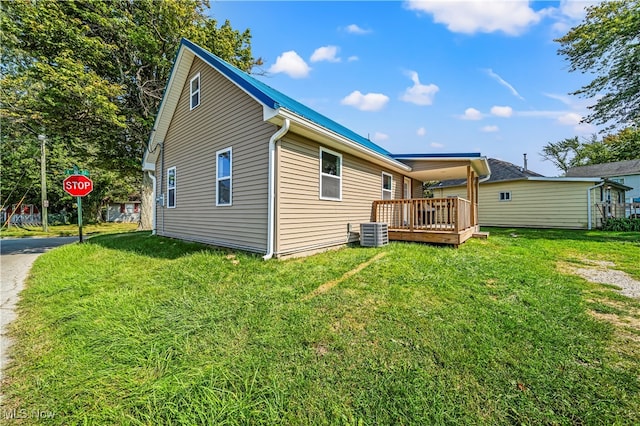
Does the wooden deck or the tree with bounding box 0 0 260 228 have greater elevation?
the tree with bounding box 0 0 260 228

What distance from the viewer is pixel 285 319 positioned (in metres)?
3.19

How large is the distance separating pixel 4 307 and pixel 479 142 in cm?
2423

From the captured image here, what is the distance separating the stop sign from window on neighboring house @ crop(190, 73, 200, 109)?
174 inches

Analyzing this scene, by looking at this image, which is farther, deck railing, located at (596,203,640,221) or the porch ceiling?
deck railing, located at (596,203,640,221)

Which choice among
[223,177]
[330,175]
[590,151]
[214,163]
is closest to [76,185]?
[214,163]

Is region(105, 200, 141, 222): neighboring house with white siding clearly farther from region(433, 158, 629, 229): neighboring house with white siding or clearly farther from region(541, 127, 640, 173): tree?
region(541, 127, 640, 173): tree

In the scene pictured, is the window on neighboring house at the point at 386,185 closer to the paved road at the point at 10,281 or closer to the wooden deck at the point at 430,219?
the wooden deck at the point at 430,219

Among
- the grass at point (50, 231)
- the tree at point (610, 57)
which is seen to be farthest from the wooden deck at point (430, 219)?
the grass at point (50, 231)

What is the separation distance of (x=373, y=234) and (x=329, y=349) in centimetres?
499

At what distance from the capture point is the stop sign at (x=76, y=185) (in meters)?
8.66

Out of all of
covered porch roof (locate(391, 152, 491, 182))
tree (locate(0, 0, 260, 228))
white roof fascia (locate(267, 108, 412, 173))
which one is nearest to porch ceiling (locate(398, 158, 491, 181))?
covered porch roof (locate(391, 152, 491, 182))

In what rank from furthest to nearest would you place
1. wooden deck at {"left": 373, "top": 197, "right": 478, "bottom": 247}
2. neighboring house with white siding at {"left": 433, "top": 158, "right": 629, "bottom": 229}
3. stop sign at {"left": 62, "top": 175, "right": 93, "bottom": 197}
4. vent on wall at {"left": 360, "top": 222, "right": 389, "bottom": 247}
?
neighboring house with white siding at {"left": 433, "top": 158, "right": 629, "bottom": 229} < stop sign at {"left": 62, "top": 175, "right": 93, "bottom": 197} < vent on wall at {"left": 360, "top": 222, "right": 389, "bottom": 247} < wooden deck at {"left": 373, "top": 197, "right": 478, "bottom": 247}

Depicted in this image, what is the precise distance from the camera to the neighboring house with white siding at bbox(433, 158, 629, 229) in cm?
1348

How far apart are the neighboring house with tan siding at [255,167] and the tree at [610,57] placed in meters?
7.49
